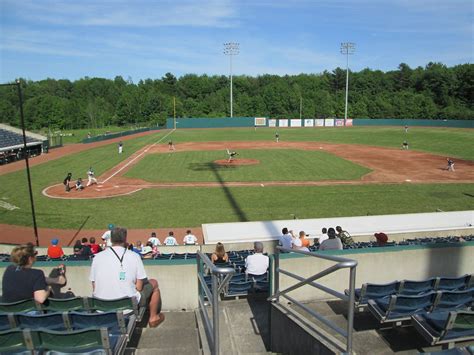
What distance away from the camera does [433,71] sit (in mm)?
114688

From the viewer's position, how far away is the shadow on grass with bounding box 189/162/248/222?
20.5 m

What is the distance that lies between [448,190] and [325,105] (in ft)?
293

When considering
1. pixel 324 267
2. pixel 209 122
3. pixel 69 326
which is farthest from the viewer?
pixel 209 122

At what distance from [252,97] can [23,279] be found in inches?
4562

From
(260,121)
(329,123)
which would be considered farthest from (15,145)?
(329,123)

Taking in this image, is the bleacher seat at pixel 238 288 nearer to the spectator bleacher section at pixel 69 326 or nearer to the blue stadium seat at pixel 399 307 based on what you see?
the spectator bleacher section at pixel 69 326

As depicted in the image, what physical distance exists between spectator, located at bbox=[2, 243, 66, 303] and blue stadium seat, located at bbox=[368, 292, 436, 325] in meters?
4.28

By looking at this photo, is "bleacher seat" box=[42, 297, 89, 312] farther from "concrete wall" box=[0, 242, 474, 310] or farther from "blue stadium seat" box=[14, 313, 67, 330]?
"concrete wall" box=[0, 242, 474, 310]

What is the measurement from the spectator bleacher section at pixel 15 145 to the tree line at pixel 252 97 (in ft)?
172

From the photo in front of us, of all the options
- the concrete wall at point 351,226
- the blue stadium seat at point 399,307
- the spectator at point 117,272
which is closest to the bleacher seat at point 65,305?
the spectator at point 117,272

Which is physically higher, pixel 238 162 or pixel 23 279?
pixel 23 279

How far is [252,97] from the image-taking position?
4651 inches

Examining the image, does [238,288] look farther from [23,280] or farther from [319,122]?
[319,122]

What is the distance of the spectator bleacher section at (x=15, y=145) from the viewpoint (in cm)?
3909
